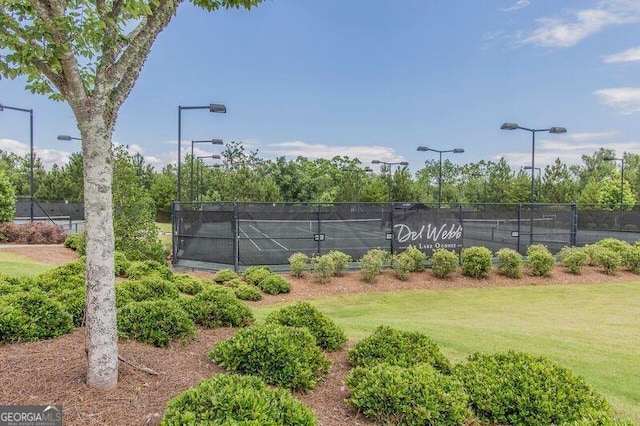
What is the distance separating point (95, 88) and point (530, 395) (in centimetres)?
353

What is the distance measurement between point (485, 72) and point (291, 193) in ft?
102

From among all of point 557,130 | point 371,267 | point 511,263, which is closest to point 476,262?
point 511,263

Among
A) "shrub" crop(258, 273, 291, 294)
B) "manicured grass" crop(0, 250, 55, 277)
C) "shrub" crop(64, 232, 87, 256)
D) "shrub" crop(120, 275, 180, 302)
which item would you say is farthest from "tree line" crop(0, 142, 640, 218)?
"shrub" crop(120, 275, 180, 302)

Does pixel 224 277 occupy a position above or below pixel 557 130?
below

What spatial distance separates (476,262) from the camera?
1152cm

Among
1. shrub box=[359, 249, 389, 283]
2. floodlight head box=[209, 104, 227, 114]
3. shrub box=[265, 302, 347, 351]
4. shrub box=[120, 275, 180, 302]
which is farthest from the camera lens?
floodlight head box=[209, 104, 227, 114]

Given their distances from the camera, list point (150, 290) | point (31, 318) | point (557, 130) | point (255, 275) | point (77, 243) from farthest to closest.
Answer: point (557, 130) < point (77, 243) < point (255, 275) < point (150, 290) < point (31, 318)

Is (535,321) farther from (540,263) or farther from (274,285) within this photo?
(274,285)

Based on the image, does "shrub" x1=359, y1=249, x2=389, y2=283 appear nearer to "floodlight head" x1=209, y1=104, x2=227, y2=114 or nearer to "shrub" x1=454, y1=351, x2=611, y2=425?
"floodlight head" x1=209, y1=104, x2=227, y2=114

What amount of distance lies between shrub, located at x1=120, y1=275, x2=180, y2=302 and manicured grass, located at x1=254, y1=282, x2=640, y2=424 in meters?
1.46

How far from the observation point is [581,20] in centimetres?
1177

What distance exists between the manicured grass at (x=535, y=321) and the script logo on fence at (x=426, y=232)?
81.9 inches

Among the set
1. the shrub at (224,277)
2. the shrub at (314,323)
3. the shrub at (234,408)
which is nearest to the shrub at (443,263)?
the shrub at (224,277)

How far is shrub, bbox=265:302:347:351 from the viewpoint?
3.80 meters
